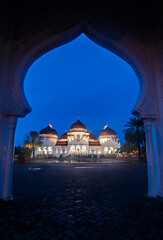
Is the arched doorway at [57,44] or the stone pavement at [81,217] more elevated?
the arched doorway at [57,44]

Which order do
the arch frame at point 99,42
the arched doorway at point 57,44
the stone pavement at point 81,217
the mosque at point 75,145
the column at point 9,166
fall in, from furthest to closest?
the mosque at point 75,145 → the arch frame at point 99,42 → the arched doorway at point 57,44 → the column at point 9,166 → the stone pavement at point 81,217

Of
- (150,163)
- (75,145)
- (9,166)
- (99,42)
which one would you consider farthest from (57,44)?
(75,145)

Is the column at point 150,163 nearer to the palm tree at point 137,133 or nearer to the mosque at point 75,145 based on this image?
the palm tree at point 137,133

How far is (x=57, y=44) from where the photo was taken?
5.82m

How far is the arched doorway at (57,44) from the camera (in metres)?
4.70

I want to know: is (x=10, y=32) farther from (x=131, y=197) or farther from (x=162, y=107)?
(x=131, y=197)

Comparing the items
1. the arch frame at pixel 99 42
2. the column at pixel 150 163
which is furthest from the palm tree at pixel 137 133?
the column at pixel 150 163

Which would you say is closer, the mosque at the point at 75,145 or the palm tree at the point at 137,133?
the palm tree at the point at 137,133

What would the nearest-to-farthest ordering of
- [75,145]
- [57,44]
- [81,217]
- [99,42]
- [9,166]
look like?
[81,217], [9,166], [57,44], [99,42], [75,145]

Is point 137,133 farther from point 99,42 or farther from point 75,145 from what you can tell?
point 75,145

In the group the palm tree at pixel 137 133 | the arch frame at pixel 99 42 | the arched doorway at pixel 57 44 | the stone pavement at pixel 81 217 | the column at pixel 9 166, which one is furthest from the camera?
the palm tree at pixel 137 133

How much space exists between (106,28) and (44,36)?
8.07ft

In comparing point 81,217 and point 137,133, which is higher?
point 137,133

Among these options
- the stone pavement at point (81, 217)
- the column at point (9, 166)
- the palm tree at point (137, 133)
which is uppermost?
the palm tree at point (137, 133)
